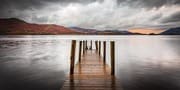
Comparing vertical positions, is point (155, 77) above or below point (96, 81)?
below

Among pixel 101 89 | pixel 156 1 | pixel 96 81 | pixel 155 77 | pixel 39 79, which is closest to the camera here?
pixel 101 89

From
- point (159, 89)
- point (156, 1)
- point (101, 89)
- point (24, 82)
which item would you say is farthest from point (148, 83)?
point (156, 1)

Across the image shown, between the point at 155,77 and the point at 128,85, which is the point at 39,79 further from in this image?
the point at 155,77

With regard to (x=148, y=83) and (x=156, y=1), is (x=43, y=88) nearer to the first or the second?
(x=148, y=83)

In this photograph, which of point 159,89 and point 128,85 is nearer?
point 159,89

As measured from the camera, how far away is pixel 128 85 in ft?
36.0

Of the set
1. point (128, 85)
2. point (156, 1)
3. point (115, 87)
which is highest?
point (156, 1)

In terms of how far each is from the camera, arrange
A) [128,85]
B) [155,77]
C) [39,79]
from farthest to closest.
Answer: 1. [155,77]
2. [39,79]
3. [128,85]

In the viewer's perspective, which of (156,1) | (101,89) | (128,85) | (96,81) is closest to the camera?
(101,89)

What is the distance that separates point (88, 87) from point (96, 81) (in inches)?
31.2

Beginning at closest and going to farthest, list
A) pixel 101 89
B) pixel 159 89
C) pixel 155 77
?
pixel 101 89 < pixel 159 89 < pixel 155 77

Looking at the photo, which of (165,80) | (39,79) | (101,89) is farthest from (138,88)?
(39,79)

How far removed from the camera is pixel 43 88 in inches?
398

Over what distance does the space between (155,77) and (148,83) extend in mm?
1908
